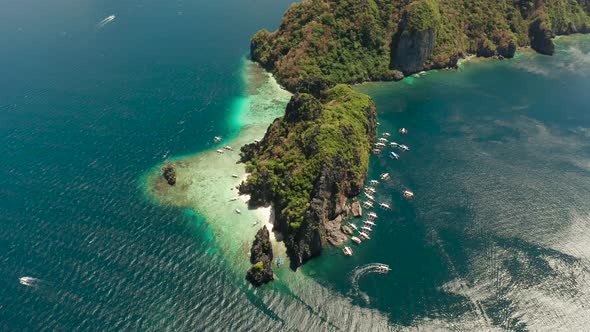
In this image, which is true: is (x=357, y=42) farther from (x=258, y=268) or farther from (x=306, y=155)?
(x=258, y=268)

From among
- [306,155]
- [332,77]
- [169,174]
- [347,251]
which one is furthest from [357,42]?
[347,251]

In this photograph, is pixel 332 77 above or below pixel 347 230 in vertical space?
above

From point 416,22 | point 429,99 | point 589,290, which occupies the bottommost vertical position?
point 589,290

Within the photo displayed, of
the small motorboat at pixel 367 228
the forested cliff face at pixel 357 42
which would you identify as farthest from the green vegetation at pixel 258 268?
the forested cliff face at pixel 357 42

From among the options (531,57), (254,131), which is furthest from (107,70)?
(531,57)

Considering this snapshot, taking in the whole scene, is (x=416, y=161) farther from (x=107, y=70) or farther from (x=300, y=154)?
(x=107, y=70)

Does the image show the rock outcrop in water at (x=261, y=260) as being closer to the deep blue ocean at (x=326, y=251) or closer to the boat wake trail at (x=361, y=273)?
the deep blue ocean at (x=326, y=251)
